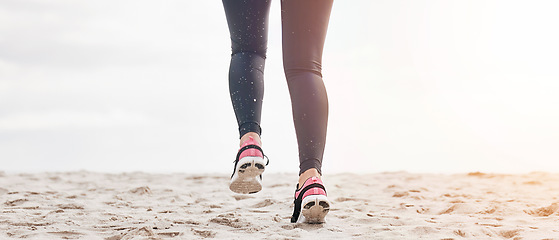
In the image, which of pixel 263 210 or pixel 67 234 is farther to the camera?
pixel 263 210

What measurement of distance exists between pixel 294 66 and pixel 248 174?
0.40 meters

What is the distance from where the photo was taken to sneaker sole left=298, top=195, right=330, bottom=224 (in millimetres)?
1774

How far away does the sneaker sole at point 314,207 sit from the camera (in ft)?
5.82

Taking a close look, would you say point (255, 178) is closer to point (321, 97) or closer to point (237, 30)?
point (321, 97)

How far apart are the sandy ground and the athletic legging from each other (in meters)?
0.34

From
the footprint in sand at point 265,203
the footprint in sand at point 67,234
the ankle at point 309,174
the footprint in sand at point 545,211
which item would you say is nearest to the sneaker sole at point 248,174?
the ankle at point 309,174

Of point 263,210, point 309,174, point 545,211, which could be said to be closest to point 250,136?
point 309,174

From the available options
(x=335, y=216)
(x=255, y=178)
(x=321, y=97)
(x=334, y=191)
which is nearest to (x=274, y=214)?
(x=335, y=216)

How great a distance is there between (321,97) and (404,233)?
0.53 metres

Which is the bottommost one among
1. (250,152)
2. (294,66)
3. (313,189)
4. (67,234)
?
(67,234)

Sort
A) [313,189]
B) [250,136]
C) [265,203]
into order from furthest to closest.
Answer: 1. [265,203]
2. [250,136]
3. [313,189]

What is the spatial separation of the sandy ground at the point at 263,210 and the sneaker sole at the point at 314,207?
0.12 feet

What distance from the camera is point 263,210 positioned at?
93.5 inches

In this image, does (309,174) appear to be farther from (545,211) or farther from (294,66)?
(545,211)
